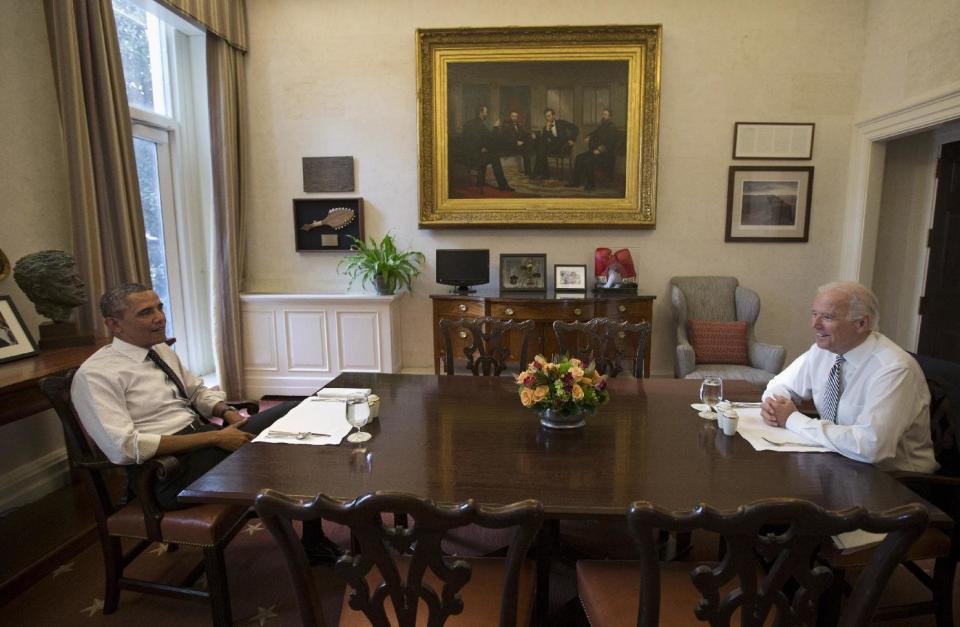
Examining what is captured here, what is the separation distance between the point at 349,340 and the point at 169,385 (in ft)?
7.60

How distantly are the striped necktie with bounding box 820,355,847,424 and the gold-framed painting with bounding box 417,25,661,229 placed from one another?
2831 mm

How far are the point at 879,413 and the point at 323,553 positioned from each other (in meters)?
2.18

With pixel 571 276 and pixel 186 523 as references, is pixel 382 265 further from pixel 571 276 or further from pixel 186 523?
pixel 186 523

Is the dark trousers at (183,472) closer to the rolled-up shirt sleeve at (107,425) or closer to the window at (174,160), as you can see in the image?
the rolled-up shirt sleeve at (107,425)

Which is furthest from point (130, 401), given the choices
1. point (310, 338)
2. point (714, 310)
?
point (714, 310)

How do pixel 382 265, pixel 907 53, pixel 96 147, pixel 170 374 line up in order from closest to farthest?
pixel 170 374, pixel 96 147, pixel 907 53, pixel 382 265

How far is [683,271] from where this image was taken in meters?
4.65

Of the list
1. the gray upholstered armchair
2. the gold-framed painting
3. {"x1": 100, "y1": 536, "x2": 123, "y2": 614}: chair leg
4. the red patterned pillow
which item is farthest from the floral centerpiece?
the gold-framed painting

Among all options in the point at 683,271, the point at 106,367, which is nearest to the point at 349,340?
the point at 106,367

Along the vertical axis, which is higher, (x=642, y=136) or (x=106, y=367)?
(x=642, y=136)

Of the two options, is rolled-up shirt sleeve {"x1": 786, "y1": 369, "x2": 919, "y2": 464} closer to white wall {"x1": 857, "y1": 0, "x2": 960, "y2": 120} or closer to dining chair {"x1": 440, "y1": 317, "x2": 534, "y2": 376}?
dining chair {"x1": 440, "y1": 317, "x2": 534, "y2": 376}

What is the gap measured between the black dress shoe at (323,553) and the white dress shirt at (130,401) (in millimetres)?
775

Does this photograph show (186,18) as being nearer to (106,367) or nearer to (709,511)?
(106,367)

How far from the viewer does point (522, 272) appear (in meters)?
4.56
